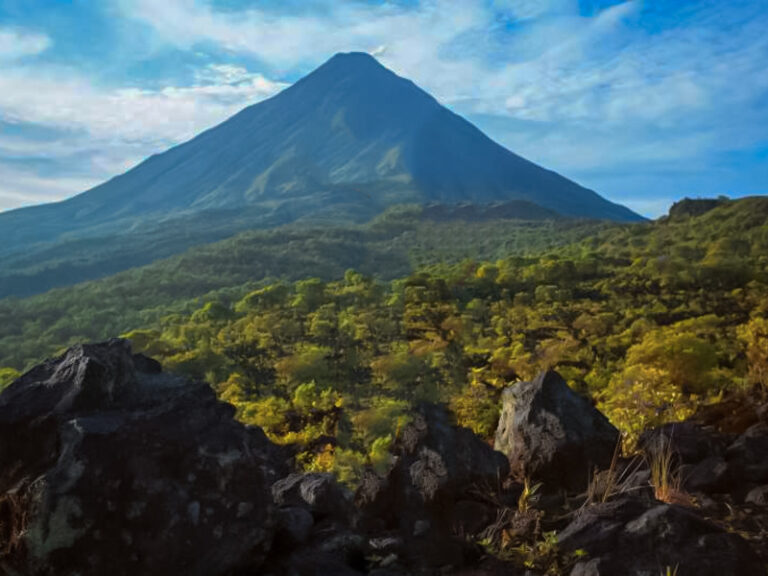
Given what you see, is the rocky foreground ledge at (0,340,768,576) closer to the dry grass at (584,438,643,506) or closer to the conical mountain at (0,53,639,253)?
the dry grass at (584,438,643,506)

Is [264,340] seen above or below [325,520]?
below

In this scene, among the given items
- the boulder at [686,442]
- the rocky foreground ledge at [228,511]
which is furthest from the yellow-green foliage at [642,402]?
the rocky foreground ledge at [228,511]

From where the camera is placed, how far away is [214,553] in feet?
9.55

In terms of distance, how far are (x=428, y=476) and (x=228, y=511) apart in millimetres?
1605

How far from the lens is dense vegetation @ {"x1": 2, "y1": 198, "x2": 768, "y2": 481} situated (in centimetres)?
1167

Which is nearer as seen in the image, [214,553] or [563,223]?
[214,553]

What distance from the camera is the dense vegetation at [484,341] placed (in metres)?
11.7

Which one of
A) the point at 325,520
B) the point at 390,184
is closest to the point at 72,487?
the point at 325,520

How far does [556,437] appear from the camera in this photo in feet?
15.8

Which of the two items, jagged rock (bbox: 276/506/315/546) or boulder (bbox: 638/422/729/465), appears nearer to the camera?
jagged rock (bbox: 276/506/315/546)

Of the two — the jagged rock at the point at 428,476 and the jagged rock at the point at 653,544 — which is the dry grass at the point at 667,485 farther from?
the jagged rock at the point at 428,476

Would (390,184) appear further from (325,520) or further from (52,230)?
(325,520)

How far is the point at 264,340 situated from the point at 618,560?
66.6ft

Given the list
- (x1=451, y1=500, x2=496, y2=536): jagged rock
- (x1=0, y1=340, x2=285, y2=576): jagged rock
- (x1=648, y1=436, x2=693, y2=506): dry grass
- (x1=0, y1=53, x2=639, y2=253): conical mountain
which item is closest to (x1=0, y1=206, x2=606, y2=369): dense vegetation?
(x1=0, y1=340, x2=285, y2=576): jagged rock
